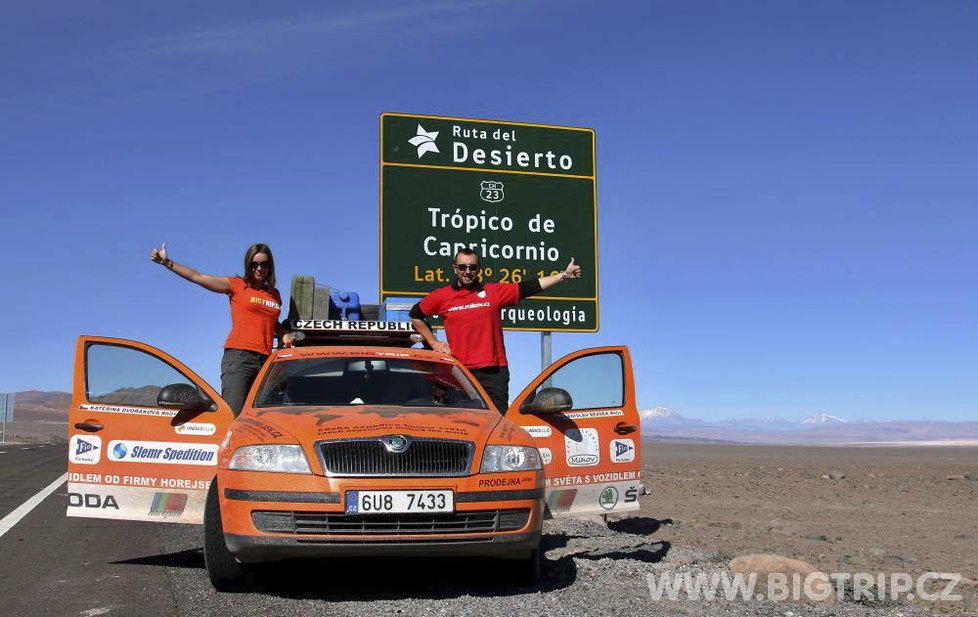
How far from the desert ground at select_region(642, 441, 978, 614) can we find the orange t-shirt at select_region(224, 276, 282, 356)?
3.89 metres

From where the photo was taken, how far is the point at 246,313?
312 inches

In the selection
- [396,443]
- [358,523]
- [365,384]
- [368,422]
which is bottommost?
[358,523]

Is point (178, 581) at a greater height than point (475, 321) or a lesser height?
lesser

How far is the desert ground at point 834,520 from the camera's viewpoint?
8703 mm

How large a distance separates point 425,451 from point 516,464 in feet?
1.82

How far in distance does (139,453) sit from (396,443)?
2.36m

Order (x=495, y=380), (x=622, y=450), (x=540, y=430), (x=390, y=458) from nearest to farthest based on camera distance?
(x=390, y=458)
(x=540, y=430)
(x=622, y=450)
(x=495, y=380)

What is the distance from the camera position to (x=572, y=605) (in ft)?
18.1

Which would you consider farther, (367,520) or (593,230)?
(593,230)

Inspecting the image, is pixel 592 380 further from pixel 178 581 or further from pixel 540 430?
pixel 178 581

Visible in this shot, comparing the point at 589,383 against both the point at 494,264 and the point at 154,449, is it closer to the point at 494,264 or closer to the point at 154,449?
the point at 154,449

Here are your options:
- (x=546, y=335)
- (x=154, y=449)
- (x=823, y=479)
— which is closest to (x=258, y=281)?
(x=154, y=449)

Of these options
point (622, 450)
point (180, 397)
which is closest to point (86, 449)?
point (180, 397)

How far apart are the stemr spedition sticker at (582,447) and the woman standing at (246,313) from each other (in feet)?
8.04
